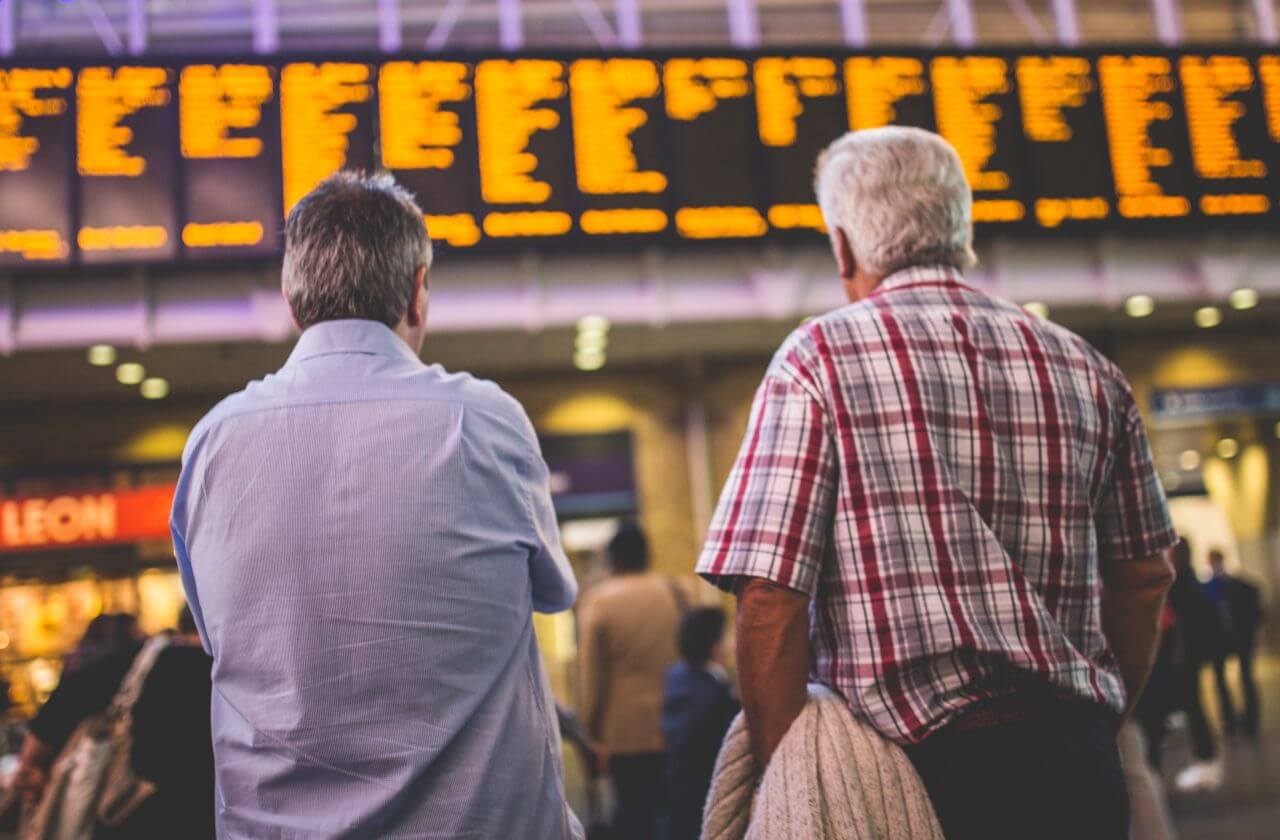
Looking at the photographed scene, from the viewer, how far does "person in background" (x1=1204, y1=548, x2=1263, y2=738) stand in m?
7.98

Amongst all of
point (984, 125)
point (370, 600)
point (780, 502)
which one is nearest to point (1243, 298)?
point (984, 125)

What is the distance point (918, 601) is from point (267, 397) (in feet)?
3.64

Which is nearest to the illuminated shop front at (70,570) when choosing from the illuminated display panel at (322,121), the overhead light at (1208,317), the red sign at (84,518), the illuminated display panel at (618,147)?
the red sign at (84,518)

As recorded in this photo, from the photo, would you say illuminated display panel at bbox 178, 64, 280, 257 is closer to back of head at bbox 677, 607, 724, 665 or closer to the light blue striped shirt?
back of head at bbox 677, 607, 724, 665

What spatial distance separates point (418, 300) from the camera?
1.80m

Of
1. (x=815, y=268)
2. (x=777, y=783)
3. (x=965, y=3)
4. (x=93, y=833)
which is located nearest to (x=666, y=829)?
(x=93, y=833)

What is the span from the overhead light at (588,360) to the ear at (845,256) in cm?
680

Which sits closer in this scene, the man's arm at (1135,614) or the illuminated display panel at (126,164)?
the man's arm at (1135,614)

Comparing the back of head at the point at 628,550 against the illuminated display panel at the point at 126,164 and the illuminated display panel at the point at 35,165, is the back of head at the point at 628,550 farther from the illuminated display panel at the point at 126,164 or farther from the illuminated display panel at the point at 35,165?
the illuminated display panel at the point at 35,165

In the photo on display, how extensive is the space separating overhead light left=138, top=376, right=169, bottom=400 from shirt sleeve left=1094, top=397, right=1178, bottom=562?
8.24m

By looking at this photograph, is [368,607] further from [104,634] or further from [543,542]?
[104,634]

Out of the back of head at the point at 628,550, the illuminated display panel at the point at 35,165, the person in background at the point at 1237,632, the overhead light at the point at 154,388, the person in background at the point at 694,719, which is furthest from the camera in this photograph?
the overhead light at the point at 154,388

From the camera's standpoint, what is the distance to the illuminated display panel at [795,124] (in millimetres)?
6406

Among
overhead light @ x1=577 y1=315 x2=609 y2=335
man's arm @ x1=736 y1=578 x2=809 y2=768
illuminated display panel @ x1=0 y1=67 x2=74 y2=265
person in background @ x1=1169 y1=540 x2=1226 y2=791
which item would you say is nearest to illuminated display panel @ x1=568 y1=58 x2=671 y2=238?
overhead light @ x1=577 y1=315 x2=609 y2=335
